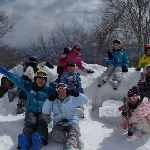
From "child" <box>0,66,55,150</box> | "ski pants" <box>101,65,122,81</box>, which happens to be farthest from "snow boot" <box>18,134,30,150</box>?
"ski pants" <box>101,65,122,81</box>

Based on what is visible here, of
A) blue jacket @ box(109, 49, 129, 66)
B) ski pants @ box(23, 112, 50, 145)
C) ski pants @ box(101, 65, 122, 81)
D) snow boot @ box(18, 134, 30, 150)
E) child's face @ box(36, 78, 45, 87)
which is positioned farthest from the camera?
blue jacket @ box(109, 49, 129, 66)

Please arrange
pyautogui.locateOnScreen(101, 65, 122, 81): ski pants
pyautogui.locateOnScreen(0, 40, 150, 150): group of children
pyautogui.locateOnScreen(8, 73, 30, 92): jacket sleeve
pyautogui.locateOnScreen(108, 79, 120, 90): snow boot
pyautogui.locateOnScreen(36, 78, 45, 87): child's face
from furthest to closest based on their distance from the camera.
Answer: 1. pyautogui.locateOnScreen(101, 65, 122, 81): ski pants
2. pyautogui.locateOnScreen(108, 79, 120, 90): snow boot
3. pyautogui.locateOnScreen(36, 78, 45, 87): child's face
4. pyautogui.locateOnScreen(8, 73, 30, 92): jacket sleeve
5. pyautogui.locateOnScreen(0, 40, 150, 150): group of children

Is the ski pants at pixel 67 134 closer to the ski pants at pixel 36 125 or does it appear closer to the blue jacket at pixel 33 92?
the ski pants at pixel 36 125

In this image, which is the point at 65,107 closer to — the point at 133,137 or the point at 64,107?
the point at 64,107

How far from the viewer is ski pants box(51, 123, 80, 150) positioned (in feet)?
7.84

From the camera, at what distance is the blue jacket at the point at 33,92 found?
316cm

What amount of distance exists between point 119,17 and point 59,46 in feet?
30.6

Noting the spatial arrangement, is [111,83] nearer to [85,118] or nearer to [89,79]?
[89,79]

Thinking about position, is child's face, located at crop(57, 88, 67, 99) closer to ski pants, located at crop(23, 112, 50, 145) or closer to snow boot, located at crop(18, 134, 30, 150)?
ski pants, located at crop(23, 112, 50, 145)

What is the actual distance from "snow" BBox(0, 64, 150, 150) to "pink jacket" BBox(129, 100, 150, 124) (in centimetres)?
37

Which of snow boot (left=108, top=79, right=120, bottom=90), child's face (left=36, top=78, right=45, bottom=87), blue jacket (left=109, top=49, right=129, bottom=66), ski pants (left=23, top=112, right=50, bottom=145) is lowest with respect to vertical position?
ski pants (left=23, top=112, right=50, bottom=145)

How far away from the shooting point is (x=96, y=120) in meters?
4.04

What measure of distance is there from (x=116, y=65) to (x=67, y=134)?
340 cm

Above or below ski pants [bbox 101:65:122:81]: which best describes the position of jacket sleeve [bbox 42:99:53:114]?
below
